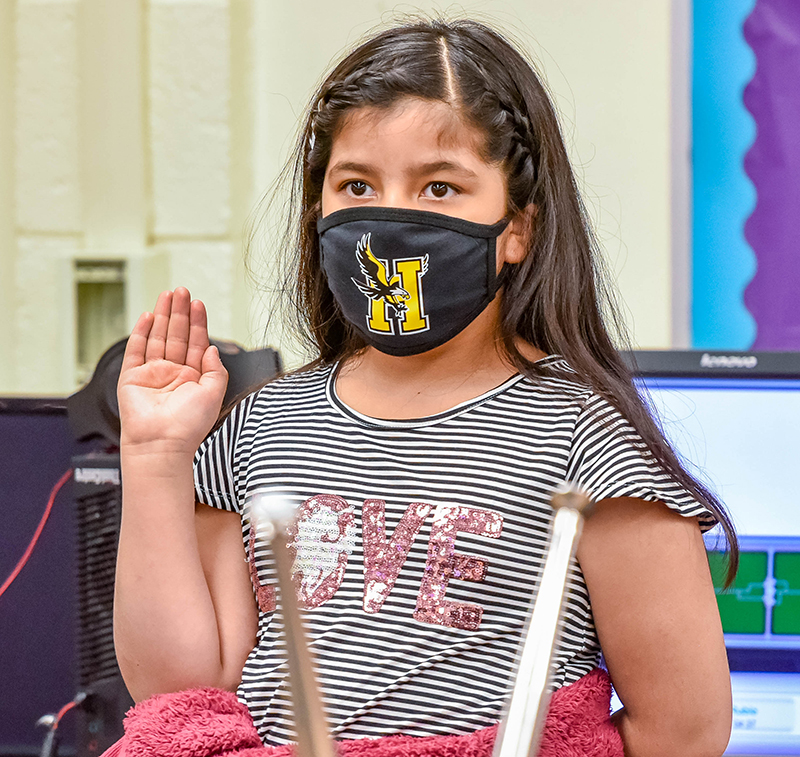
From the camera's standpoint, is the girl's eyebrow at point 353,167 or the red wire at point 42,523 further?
the red wire at point 42,523

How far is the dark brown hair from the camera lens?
0.74 m

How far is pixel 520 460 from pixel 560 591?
1.26ft

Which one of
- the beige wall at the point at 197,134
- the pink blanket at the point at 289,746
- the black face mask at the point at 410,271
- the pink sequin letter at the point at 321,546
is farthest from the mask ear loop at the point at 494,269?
the beige wall at the point at 197,134

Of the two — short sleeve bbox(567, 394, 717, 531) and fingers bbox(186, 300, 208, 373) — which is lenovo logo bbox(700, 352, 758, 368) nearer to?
short sleeve bbox(567, 394, 717, 531)

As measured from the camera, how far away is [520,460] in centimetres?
72

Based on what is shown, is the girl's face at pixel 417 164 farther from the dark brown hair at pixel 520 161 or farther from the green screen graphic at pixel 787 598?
the green screen graphic at pixel 787 598

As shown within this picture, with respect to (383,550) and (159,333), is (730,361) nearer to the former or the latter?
(383,550)

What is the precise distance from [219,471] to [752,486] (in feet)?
1.89

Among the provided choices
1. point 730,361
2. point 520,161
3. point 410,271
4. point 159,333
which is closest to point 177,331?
point 159,333

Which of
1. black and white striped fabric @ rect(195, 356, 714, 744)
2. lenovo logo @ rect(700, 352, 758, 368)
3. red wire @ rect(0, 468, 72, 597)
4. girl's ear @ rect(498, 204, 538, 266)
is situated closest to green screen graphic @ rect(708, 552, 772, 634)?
lenovo logo @ rect(700, 352, 758, 368)

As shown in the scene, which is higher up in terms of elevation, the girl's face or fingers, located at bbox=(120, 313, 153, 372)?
the girl's face

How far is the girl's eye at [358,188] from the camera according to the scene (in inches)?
29.4

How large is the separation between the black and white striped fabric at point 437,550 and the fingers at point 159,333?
0.53 ft

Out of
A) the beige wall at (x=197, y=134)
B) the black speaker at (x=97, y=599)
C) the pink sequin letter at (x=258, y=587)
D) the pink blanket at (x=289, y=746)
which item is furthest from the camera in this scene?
the beige wall at (x=197, y=134)
